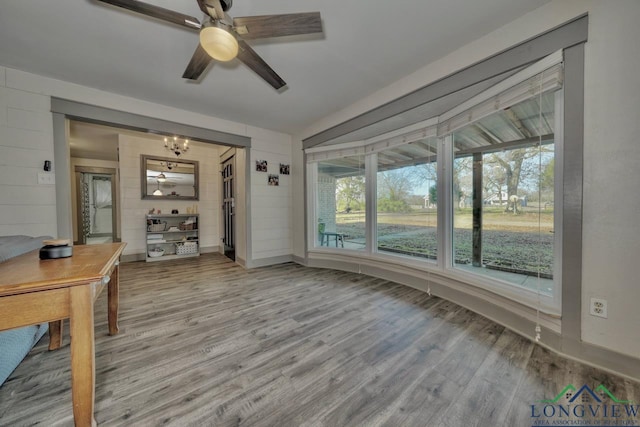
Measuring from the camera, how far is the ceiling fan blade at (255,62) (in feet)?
5.11

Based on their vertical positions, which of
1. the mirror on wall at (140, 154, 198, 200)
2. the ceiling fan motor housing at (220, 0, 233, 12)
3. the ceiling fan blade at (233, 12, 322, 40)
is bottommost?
the mirror on wall at (140, 154, 198, 200)

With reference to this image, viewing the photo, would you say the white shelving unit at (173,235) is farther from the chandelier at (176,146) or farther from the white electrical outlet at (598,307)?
the white electrical outlet at (598,307)

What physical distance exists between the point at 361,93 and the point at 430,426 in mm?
3116

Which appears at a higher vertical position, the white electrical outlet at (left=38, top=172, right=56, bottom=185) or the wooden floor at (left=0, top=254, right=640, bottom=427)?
the white electrical outlet at (left=38, top=172, right=56, bottom=185)

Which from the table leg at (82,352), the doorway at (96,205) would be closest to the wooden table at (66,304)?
the table leg at (82,352)

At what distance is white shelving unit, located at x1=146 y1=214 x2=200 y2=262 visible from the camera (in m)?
4.56

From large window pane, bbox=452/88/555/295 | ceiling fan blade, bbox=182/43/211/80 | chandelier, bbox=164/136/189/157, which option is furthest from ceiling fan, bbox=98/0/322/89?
chandelier, bbox=164/136/189/157

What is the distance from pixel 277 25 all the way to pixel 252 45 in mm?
794

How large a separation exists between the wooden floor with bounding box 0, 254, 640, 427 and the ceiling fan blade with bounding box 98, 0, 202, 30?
2.20m

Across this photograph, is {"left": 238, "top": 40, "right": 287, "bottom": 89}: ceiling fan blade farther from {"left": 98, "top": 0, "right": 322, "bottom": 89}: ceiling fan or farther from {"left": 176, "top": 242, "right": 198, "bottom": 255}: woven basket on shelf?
{"left": 176, "top": 242, "right": 198, "bottom": 255}: woven basket on shelf

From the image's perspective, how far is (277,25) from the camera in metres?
1.39

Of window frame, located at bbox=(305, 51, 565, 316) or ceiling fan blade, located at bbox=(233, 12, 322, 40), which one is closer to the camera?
ceiling fan blade, located at bbox=(233, 12, 322, 40)

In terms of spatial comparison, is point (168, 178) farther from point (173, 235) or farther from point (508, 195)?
point (508, 195)

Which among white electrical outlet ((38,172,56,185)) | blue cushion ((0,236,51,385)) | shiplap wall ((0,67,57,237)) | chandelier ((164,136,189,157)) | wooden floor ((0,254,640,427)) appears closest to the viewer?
wooden floor ((0,254,640,427))
